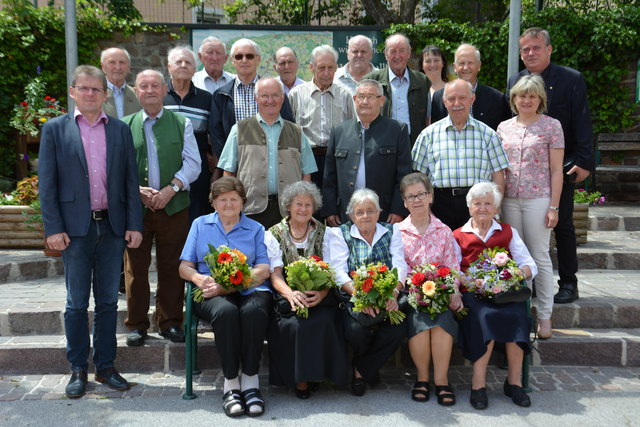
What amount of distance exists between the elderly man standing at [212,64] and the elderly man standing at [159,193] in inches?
46.9

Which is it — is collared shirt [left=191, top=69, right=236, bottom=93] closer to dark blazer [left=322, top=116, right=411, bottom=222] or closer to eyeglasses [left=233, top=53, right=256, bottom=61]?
eyeglasses [left=233, top=53, right=256, bottom=61]

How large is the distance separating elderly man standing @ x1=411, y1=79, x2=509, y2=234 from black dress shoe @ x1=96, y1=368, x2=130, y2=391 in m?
2.71

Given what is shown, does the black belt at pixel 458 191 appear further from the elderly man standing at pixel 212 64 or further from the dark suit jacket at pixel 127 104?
the dark suit jacket at pixel 127 104

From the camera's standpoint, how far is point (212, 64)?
5.65 m

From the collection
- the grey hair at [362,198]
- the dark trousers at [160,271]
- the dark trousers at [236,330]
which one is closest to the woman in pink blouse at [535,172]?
the grey hair at [362,198]

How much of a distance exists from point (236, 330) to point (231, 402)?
1.49 ft

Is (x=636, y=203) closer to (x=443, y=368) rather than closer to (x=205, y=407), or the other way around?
(x=443, y=368)

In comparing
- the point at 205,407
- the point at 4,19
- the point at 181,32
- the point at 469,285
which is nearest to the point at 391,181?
the point at 469,285

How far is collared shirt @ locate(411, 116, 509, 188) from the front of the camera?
14.8 feet

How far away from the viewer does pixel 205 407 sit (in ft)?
12.8

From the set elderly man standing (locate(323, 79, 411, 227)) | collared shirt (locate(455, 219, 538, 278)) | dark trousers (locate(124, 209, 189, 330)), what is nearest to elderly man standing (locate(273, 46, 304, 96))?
elderly man standing (locate(323, 79, 411, 227))

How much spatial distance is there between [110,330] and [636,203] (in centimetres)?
842

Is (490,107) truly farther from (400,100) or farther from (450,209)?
(450,209)

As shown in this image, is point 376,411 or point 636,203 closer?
point 376,411
